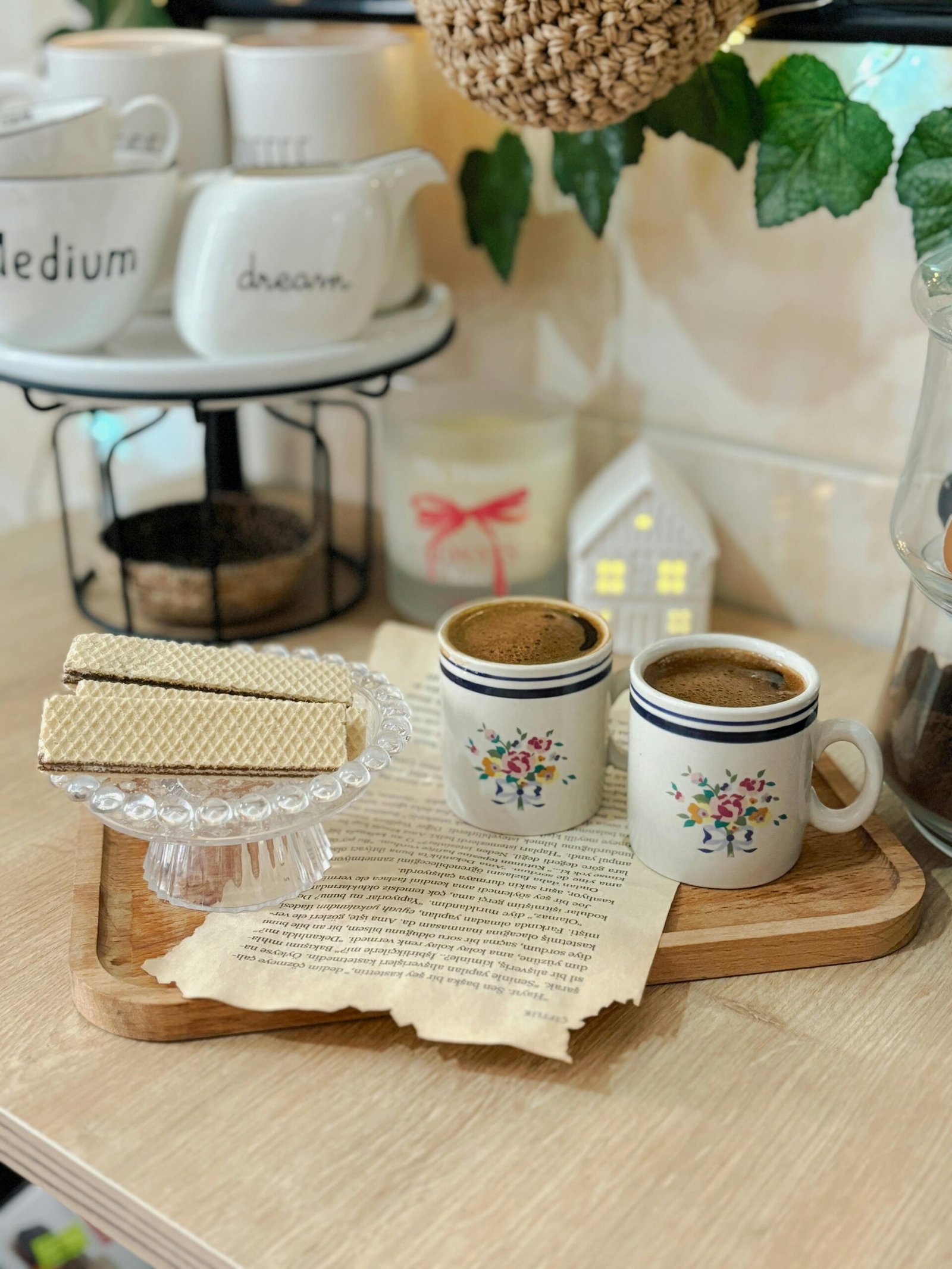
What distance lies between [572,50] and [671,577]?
1.04 ft

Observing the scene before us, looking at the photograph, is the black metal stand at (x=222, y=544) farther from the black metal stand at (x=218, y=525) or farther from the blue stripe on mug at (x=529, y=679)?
the blue stripe on mug at (x=529, y=679)

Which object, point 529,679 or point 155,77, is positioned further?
point 155,77

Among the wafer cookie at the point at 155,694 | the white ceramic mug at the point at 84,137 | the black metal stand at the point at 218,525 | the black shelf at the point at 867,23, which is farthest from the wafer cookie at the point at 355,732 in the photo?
the black shelf at the point at 867,23

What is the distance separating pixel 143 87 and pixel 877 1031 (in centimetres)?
72

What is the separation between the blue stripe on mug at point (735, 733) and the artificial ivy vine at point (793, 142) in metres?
0.29

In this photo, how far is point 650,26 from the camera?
2.00 feet

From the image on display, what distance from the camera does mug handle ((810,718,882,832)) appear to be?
0.57 meters

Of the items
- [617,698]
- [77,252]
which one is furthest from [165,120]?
[617,698]

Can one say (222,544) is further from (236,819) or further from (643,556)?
(236,819)

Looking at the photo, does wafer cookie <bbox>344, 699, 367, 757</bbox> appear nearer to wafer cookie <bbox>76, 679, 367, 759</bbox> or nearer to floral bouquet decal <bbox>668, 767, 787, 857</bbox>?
wafer cookie <bbox>76, 679, 367, 759</bbox>

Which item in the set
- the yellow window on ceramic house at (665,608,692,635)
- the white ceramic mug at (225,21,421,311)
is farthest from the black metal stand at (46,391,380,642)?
the yellow window on ceramic house at (665,608,692,635)

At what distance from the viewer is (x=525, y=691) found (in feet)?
1.86

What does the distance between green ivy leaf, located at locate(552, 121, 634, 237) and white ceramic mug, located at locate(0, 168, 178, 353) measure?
0.79 ft

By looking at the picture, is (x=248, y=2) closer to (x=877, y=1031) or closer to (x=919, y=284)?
(x=919, y=284)
